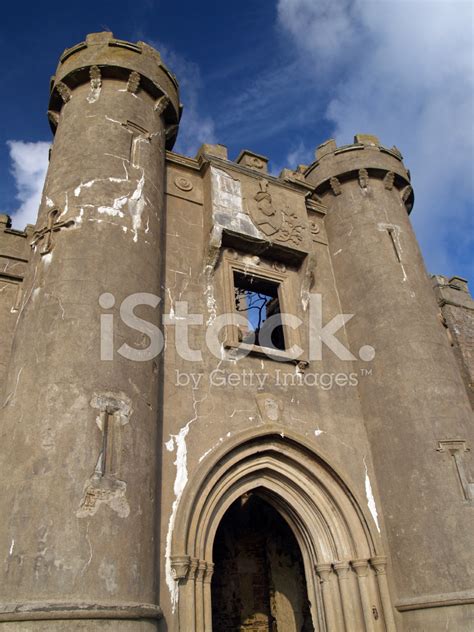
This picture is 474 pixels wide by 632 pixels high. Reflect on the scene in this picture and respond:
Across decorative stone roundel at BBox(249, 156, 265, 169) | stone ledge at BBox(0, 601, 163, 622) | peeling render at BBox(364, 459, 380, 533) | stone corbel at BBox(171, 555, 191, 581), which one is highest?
decorative stone roundel at BBox(249, 156, 265, 169)

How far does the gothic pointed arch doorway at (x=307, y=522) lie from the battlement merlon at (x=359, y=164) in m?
5.92

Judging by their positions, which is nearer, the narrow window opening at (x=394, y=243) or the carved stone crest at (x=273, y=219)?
the carved stone crest at (x=273, y=219)

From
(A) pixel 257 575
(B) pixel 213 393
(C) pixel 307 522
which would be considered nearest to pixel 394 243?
(B) pixel 213 393

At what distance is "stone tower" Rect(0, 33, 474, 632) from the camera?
18.9ft

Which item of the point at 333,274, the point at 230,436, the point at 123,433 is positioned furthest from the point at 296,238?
the point at 123,433

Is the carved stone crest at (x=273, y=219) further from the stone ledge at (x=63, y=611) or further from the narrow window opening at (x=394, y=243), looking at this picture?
the stone ledge at (x=63, y=611)

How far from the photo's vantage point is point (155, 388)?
7.13m

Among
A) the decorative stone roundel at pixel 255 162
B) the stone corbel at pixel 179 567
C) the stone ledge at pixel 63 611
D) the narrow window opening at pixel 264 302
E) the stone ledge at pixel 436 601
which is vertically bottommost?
the stone ledge at pixel 63 611

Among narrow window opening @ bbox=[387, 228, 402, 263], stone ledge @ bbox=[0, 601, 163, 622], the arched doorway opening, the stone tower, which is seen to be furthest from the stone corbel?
narrow window opening @ bbox=[387, 228, 402, 263]

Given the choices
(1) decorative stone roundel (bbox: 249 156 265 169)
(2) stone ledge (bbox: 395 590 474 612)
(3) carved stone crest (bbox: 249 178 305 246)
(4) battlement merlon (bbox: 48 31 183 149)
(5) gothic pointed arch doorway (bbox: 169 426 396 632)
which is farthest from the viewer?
(1) decorative stone roundel (bbox: 249 156 265 169)

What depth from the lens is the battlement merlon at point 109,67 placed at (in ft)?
30.6

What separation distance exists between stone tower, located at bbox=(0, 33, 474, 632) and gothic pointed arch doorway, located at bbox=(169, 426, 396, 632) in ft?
0.10

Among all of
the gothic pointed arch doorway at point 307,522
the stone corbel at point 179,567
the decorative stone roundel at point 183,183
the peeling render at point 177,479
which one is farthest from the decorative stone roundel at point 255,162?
the stone corbel at point 179,567

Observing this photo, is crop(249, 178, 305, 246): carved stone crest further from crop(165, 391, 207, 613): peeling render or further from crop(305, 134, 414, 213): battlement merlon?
crop(165, 391, 207, 613): peeling render
